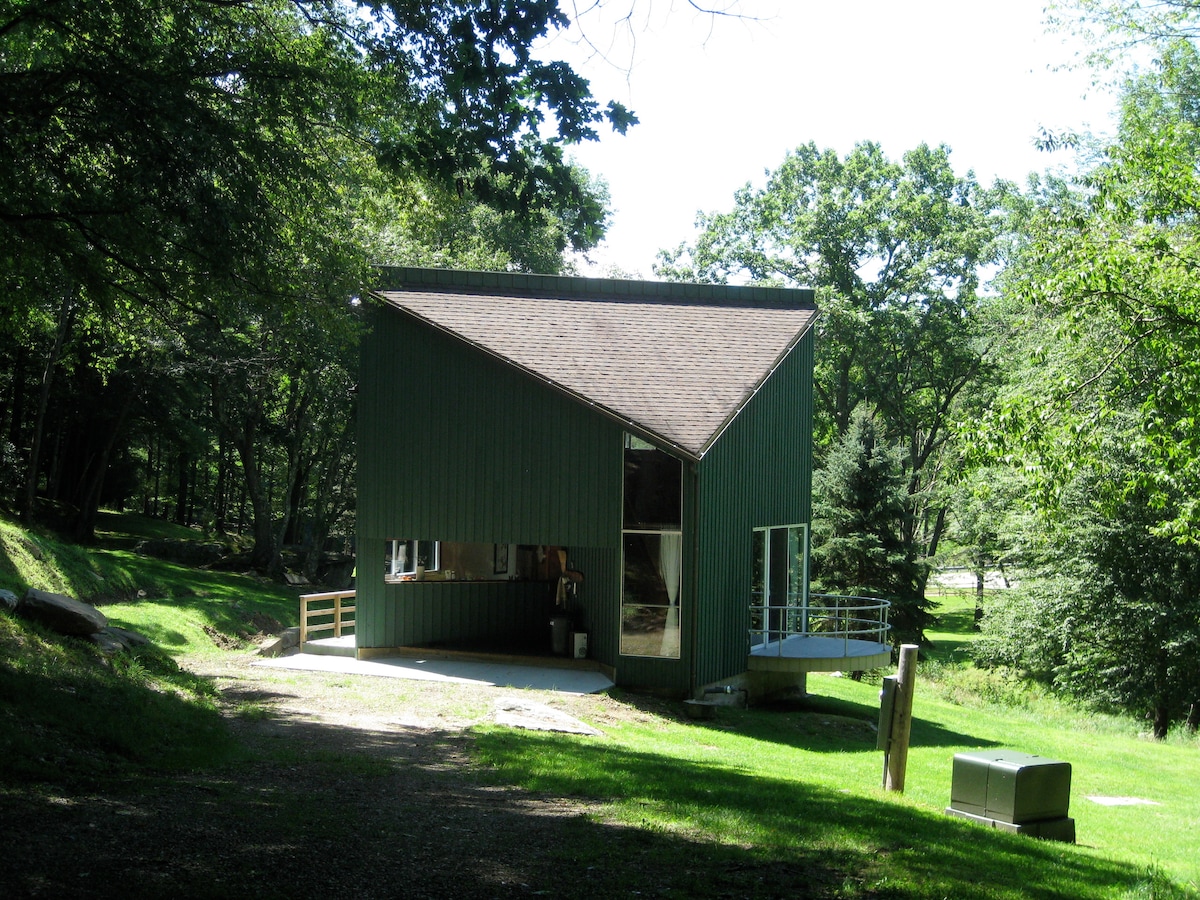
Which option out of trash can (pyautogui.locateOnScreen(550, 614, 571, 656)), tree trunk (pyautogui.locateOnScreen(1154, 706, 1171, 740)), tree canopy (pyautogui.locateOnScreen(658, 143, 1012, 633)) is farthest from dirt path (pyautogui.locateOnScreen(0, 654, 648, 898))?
tree canopy (pyautogui.locateOnScreen(658, 143, 1012, 633))

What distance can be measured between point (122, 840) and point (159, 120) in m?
6.20

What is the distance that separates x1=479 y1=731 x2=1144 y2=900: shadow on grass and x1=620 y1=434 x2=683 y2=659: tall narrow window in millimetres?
6111

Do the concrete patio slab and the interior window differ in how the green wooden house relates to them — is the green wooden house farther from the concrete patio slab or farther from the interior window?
the concrete patio slab

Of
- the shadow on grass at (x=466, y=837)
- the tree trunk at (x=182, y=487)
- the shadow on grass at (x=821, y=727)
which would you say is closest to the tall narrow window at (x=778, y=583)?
the shadow on grass at (x=821, y=727)

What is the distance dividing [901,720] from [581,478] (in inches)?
328

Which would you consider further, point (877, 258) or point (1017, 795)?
point (877, 258)

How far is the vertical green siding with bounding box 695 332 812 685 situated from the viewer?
17016mm

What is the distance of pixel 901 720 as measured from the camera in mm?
9945

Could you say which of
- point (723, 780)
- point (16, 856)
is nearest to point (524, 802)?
point (723, 780)

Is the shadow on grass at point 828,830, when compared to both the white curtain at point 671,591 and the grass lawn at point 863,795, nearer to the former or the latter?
the grass lawn at point 863,795

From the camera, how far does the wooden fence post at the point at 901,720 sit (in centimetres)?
984

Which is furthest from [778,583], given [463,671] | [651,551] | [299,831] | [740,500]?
[299,831]

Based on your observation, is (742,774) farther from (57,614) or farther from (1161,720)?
(1161,720)

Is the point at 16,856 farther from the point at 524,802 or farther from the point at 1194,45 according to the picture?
the point at 1194,45
